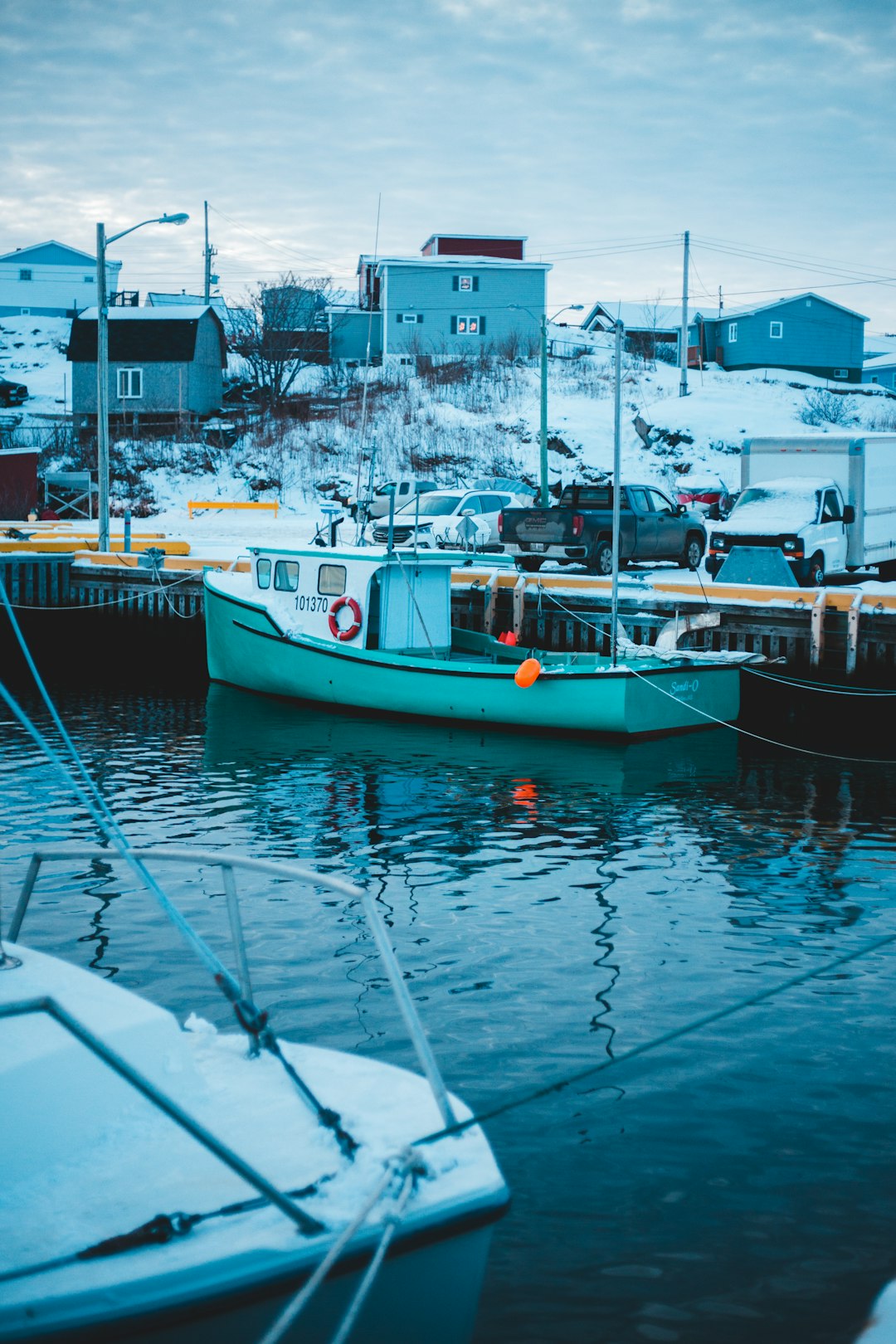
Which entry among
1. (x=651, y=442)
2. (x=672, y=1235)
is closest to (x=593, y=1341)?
(x=672, y=1235)

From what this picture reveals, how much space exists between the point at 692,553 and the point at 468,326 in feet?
131

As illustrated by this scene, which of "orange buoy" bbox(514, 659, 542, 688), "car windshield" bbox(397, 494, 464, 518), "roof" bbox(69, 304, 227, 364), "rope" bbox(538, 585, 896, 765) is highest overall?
"roof" bbox(69, 304, 227, 364)

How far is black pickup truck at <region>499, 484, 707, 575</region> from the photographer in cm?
2678

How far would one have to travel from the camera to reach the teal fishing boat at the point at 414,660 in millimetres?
19375

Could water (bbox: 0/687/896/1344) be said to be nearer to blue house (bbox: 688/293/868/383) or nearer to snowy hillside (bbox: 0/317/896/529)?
snowy hillside (bbox: 0/317/896/529)

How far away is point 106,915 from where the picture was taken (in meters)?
10.9

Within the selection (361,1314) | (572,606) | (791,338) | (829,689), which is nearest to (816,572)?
(829,689)

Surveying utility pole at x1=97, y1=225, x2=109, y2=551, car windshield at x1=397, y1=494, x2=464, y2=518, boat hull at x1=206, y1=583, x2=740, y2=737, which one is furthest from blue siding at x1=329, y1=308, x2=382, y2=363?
boat hull at x1=206, y1=583, x2=740, y2=737

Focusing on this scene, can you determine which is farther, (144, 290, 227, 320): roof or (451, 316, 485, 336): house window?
(144, 290, 227, 320): roof

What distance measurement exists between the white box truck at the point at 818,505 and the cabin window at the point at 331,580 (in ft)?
28.5

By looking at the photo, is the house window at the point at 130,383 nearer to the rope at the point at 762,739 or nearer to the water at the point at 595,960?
the water at the point at 595,960

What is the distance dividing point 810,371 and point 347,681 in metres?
58.5

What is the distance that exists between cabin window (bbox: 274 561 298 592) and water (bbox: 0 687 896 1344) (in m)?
3.57

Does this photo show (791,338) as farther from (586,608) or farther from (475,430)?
(586,608)
